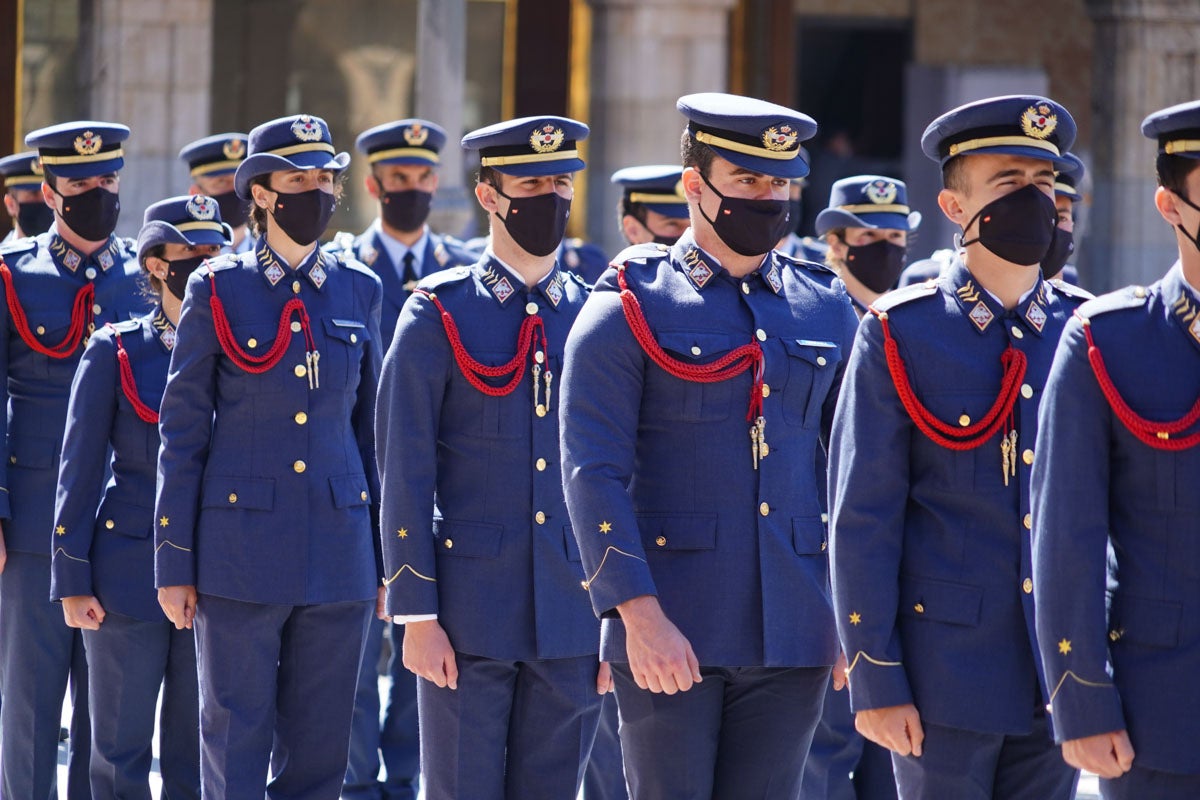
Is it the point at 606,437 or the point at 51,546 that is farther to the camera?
the point at 51,546

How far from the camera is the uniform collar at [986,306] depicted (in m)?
4.21

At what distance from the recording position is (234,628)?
18.4ft

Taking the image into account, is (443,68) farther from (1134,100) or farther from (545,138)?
(545,138)

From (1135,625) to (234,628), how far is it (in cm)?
280

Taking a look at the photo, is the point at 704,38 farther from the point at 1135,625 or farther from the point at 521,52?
the point at 1135,625

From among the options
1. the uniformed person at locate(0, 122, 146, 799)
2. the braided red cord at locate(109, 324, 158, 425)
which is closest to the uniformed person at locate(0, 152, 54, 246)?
the uniformed person at locate(0, 122, 146, 799)

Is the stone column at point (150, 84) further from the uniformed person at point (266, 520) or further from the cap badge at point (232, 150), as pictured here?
the uniformed person at point (266, 520)

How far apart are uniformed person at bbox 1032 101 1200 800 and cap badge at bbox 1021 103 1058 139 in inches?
17.2

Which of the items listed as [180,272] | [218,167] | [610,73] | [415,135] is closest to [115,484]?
[180,272]

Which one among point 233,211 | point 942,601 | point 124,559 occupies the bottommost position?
point 124,559

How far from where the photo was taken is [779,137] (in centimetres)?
438

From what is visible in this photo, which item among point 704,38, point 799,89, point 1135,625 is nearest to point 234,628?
point 1135,625

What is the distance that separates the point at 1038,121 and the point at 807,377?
0.75m

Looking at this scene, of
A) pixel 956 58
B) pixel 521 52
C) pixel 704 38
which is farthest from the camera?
pixel 956 58
